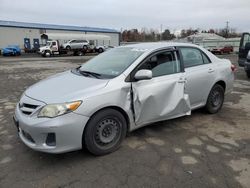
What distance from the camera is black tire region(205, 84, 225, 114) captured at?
4843 millimetres

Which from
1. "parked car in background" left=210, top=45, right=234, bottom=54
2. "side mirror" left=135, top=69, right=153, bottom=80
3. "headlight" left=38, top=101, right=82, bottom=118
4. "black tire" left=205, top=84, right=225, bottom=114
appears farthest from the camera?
"parked car in background" left=210, top=45, right=234, bottom=54

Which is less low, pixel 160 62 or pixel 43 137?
pixel 160 62

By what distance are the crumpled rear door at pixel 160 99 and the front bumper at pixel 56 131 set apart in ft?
2.97

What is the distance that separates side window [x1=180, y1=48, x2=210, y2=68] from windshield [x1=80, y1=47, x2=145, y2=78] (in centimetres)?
94

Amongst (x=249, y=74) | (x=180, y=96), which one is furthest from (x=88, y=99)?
(x=249, y=74)

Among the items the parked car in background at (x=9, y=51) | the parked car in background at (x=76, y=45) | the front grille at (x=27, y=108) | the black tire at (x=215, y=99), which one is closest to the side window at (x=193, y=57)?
the black tire at (x=215, y=99)

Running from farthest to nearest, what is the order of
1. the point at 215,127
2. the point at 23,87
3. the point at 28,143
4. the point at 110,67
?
the point at 23,87, the point at 215,127, the point at 110,67, the point at 28,143

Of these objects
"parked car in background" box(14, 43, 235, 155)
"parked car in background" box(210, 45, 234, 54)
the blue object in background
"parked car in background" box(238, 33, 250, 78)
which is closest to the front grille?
"parked car in background" box(14, 43, 235, 155)

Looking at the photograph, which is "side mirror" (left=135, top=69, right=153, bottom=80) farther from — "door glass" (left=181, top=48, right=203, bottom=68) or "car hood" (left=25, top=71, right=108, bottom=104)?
"door glass" (left=181, top=48, right=203, bottom=68)

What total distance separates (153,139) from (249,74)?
7.71 meters

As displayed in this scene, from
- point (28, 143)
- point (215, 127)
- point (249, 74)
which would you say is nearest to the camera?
point (28, 143)

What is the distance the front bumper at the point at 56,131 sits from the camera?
112 inches

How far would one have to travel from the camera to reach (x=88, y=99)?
9.89 feet

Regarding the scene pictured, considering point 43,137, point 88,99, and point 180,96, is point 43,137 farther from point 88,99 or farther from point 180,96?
point 180,96
